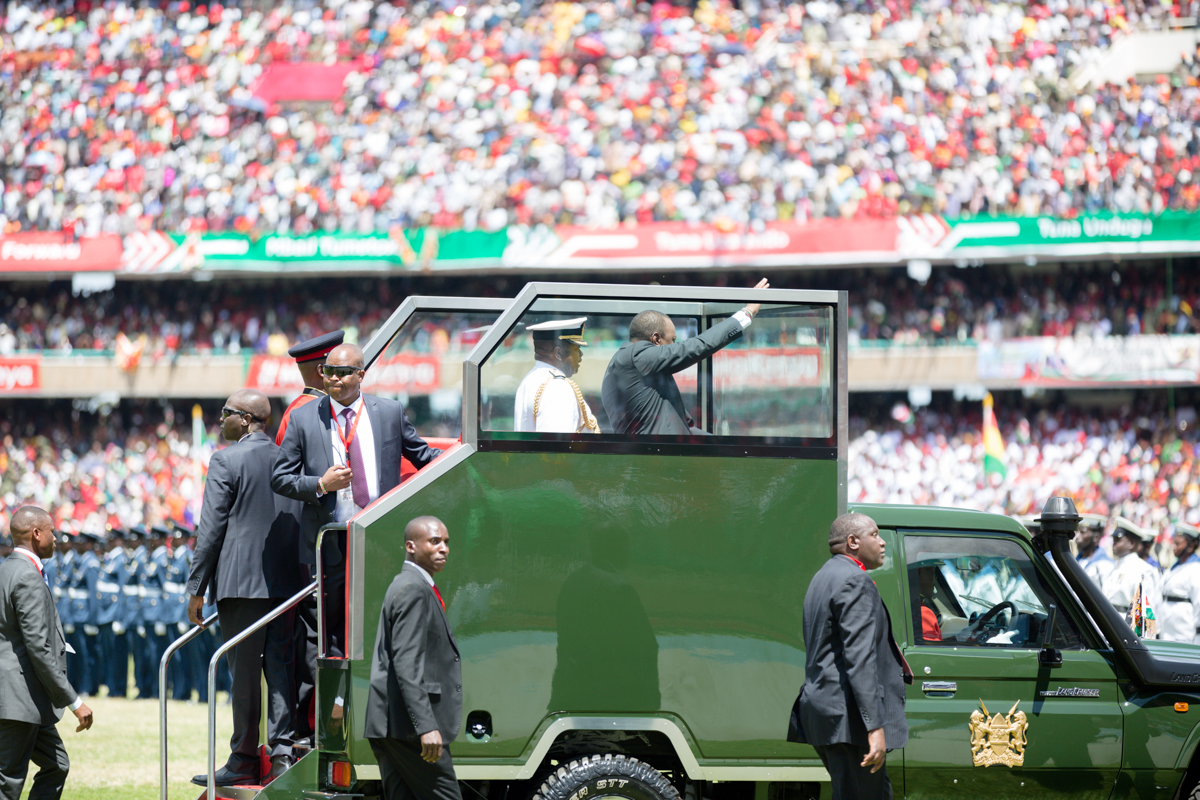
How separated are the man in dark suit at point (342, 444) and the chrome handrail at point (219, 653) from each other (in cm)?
27

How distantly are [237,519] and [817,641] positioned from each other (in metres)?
2.93

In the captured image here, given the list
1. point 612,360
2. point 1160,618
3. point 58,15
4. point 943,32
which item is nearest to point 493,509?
A: point 612,360

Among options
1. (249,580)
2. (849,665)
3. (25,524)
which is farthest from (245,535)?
(849,665)

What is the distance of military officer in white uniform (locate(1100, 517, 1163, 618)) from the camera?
10766mm

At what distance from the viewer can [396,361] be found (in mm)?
6812

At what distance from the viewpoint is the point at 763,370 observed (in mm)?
5832

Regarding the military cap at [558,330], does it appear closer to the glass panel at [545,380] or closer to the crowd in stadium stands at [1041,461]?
the glass panel at [545,380]

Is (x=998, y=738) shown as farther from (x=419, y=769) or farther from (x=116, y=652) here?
(x=116, y=652)

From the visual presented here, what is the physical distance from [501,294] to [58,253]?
8.64m

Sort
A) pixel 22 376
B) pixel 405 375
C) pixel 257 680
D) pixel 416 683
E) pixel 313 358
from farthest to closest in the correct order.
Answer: pixel 22 376 → pixel 405 375 → pixel 313 358 → pixel 257 680 → pixel 416 683

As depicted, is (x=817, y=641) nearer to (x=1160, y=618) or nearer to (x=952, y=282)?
(x=1160, y=618)

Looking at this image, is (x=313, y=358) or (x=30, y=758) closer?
(x=30, y=758)

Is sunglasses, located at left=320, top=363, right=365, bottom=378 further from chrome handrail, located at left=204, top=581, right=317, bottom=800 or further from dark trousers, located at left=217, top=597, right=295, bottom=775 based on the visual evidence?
dark trousers, located at left=217, top=597, right=295, bottom=775

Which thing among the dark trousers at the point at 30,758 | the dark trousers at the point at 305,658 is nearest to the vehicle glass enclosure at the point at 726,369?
the dark trousers at the point at 305,658
